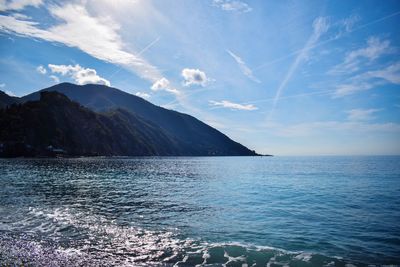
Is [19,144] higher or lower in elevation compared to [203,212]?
higher

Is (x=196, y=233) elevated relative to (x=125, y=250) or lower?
lower

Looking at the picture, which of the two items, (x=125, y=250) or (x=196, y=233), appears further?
(x=196, y=233)

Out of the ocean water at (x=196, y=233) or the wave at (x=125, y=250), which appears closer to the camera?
the wave at (x=125, y=250)

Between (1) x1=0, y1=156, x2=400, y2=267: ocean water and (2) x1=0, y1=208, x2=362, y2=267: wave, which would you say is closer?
(2) x1=0, y1=208, x2=362, y2=267: wave

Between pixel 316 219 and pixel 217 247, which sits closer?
pixel 217 247

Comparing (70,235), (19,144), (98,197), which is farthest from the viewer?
(19,144)

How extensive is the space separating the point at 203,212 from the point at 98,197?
751 inches

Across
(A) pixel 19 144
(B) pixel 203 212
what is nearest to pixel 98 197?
(B) pixel 203 212

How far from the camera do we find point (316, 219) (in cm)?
2630

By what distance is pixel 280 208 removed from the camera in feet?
105

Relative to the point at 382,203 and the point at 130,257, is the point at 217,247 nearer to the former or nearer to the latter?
the point at 130,257

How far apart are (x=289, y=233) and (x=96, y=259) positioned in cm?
1504

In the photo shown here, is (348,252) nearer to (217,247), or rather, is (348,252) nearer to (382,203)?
(217,247)

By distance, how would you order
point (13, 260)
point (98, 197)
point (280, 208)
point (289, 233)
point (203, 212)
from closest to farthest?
point (13, 260) → point (289, 233) → point (203, 212) → point (280, 208) → point (98, 197)
